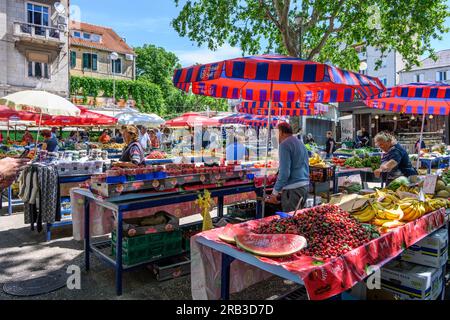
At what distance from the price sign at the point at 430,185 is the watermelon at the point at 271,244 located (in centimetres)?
296

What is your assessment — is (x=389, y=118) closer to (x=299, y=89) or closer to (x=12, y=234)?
(x=299, y=89)

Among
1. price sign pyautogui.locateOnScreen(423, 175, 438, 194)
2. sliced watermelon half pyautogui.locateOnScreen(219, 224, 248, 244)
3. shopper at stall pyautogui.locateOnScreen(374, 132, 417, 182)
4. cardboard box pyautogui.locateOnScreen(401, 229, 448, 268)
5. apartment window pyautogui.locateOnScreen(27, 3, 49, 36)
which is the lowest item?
cardboard box pyautogui.locateOnScreen(401, 229, 448, 268)

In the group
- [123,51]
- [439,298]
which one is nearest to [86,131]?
[123,51]

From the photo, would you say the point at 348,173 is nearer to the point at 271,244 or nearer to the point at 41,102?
the point at 271,244

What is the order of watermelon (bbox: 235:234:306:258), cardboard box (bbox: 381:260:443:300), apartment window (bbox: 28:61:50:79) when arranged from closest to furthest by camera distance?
watermelon (bbox: 235:234:306:258), cardboard box (bbox: 381:260:443:300), apartment window (bbox: 28:61:50:79)

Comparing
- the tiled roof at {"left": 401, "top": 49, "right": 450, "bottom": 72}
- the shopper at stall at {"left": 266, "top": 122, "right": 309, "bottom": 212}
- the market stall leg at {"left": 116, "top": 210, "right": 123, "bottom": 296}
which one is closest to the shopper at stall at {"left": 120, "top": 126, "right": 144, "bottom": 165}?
the market stall leg at {"left": 116, "top": 210, "right": 123, "bottom": 296}

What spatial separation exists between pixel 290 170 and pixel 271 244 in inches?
84.2

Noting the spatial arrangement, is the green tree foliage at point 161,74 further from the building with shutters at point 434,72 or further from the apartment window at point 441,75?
the apartment window at point 441,75

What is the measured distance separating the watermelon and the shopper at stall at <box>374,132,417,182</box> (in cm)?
397

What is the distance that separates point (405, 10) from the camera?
1187 centimetres

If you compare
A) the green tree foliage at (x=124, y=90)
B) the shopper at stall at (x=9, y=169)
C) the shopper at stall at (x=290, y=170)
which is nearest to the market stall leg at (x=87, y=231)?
the shopper at stall at (x=9, y=169)

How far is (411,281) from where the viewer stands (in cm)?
328

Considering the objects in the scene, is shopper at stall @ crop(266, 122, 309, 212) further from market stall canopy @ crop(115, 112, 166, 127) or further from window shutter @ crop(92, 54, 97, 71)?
window shutter @ crop(92, 54, 97, 71)

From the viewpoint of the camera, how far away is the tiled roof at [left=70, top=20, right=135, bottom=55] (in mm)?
39178
